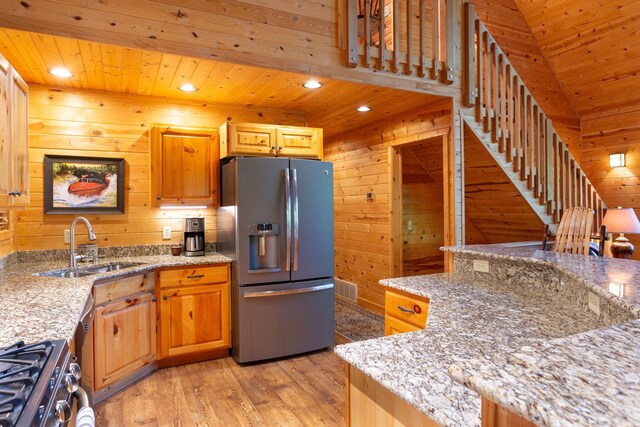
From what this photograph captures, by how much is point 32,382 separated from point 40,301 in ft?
3.55

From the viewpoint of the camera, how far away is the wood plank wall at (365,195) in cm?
443

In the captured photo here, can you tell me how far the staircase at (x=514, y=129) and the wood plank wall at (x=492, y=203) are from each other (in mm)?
93

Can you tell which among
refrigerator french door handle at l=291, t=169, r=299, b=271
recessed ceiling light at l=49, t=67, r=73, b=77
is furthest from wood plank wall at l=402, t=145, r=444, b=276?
recessed ceiling light at l=49, t=67, r=73, b=77

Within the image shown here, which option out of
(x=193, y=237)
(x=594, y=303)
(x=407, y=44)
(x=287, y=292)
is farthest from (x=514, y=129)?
(x=193, y=237)

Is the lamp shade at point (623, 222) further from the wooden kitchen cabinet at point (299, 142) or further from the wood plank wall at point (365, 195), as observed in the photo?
the wooden kitchen cabinet at point (299, 142)

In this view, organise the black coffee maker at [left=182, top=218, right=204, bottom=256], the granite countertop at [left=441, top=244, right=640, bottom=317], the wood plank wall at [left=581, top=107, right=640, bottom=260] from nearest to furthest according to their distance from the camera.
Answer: the granite countertop at [left=441, top=244, right=640, bottom=317]
the black coffee maker at [left=182, top=218, right=204, bottom=256]
the wood plank wall at [left=581, top=107, right=640, bottom=260]

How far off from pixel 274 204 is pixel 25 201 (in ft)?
5.60

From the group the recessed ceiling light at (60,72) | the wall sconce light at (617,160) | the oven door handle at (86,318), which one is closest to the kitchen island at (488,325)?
the oven door handle at (86,318)

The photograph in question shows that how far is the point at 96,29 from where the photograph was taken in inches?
95.9

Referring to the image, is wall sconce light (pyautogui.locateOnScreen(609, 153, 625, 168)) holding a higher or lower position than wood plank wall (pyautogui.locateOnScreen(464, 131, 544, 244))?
higher

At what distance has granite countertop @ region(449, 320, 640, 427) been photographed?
0.55 meters

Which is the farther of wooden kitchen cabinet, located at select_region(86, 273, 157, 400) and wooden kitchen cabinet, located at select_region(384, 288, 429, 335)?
wooden kitchen cabinet, located at select_region(86, 273, 157, 400)

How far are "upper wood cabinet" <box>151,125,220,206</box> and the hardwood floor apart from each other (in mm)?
1456

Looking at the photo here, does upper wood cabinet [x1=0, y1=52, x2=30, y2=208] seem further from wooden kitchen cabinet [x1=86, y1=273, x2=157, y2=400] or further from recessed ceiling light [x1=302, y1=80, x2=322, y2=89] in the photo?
recessed ceiling light [x1=302, y1=80, x2=322, y2=89]
